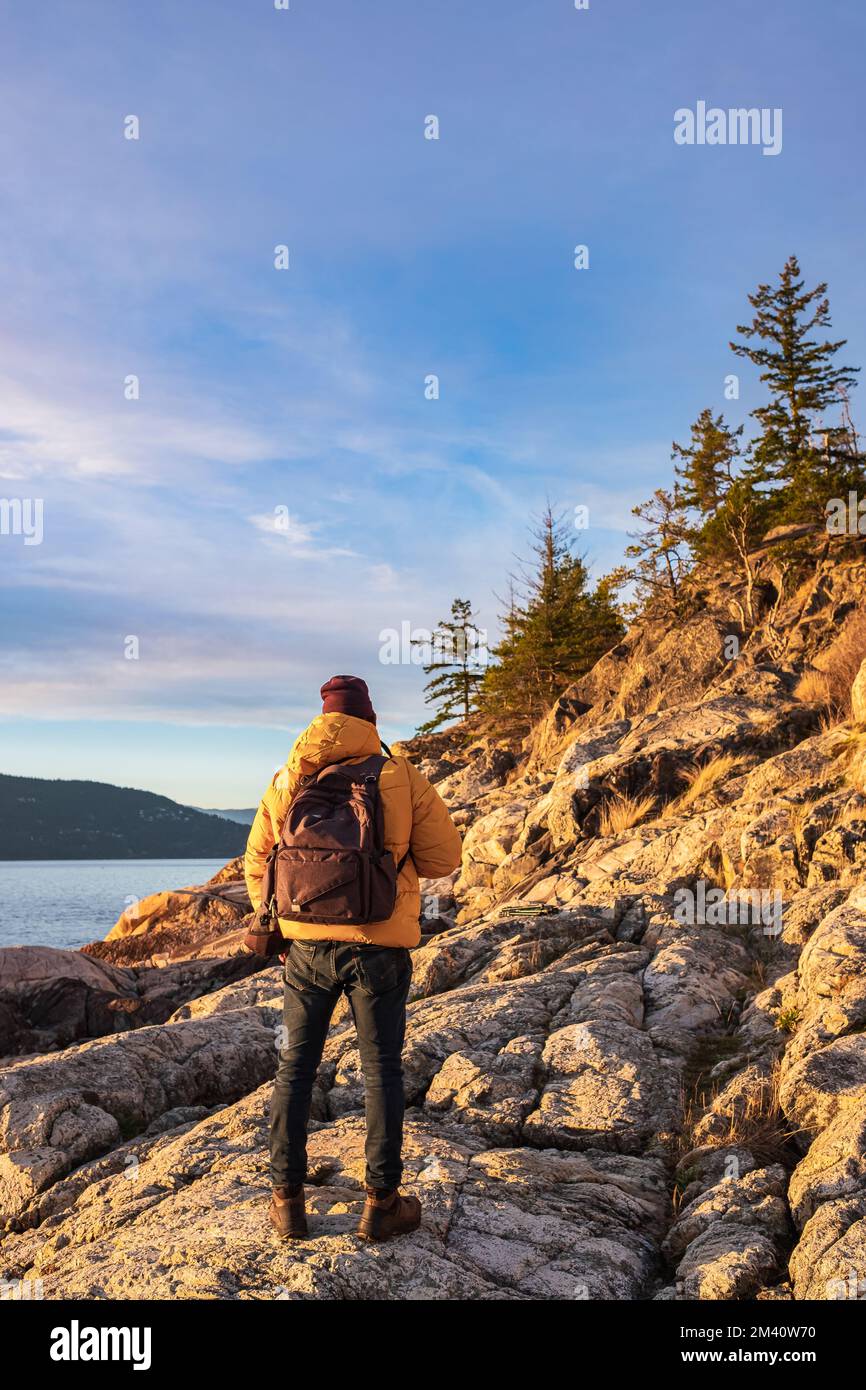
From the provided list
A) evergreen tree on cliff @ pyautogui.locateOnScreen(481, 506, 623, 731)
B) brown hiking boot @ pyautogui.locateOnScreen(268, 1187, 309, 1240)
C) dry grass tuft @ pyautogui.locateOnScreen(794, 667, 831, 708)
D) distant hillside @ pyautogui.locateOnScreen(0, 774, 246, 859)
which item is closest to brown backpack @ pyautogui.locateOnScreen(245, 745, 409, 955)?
brown hiking boot @ pyautogui.locateOnScreen(268, 1187, 309, 1240)

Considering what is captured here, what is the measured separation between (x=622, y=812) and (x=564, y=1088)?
934 centimetres

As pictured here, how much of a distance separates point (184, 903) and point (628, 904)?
1501cm

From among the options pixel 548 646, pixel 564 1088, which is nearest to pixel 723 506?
pixel 548 646

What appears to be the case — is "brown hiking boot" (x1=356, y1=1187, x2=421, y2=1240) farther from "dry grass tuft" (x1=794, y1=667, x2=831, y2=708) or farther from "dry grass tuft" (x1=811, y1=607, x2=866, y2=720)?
"dry grass tuft" (x1=794, y1=667, x2=831, y2=708)

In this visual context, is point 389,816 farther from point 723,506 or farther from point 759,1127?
point 723,506

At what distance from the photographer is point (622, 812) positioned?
16.0m

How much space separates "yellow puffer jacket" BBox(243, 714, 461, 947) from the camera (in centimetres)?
471

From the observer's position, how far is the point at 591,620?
38469 millimetres

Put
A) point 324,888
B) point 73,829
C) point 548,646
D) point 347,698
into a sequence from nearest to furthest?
point 324,888 < point 347,698 < point 548,646 < point 73,829

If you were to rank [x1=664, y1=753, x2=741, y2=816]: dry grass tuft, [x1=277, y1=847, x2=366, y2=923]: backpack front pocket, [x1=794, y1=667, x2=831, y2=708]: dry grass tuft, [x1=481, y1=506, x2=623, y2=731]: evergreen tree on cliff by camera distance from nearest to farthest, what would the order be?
[x1=277, y1=847, x2=366, y2=923]: backpack front pocket
[x1=664, y1=753, x2=741, y2=816]: dry grass tuft
[x1=794, y1=667, x2=831, y2=708]: dry grass tuft
[x1=481, y1=506, x2=623, y2=731]: evergreen tree on cliff

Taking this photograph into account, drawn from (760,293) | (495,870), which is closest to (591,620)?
(760,293)

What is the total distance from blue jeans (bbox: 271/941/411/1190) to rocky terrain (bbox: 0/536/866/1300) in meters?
0.42

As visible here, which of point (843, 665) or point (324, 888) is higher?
point (843, 665)

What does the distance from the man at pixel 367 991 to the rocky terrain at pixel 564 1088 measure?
0.25 m
